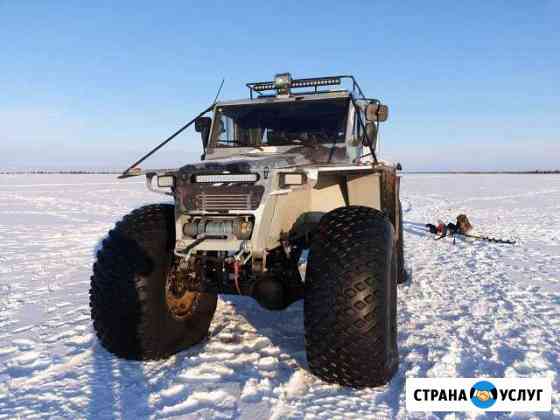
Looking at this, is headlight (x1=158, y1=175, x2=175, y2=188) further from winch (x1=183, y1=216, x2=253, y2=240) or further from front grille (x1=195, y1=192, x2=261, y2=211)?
winch (x1=183, y1=216, x2=253, y2=240)

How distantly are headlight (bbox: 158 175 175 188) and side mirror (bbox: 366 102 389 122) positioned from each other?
6.84 feet

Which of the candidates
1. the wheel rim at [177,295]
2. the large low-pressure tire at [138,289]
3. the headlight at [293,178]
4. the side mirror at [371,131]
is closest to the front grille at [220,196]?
the headlight at [293,178]

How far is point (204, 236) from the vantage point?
3.28m

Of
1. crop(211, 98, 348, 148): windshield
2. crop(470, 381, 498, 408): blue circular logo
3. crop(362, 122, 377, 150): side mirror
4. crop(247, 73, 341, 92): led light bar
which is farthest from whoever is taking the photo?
crop(247, 73, 341, 92): led light bar

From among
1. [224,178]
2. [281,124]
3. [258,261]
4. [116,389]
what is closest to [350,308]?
[258,261]

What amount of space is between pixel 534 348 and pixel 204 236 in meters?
3.09

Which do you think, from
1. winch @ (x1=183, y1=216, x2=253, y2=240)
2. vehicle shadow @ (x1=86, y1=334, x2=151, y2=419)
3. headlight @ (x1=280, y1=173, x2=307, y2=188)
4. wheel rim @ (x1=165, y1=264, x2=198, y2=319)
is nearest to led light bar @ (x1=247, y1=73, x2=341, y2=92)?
headlight @ (x1=280, y1=173, x2=307, y2=188)

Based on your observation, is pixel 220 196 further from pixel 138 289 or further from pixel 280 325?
pixel 280 325

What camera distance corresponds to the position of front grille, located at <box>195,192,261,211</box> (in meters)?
3.24

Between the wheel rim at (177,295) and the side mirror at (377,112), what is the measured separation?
241 cm

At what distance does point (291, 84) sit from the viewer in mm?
4969

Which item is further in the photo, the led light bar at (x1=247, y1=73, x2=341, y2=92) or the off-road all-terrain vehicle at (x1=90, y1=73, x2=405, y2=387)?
the led light bar at (x1=247, y1=73, x2=341, y2=92)

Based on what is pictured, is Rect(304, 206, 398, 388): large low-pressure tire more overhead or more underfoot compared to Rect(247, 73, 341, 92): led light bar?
more underfoot

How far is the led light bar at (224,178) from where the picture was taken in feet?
10.6
